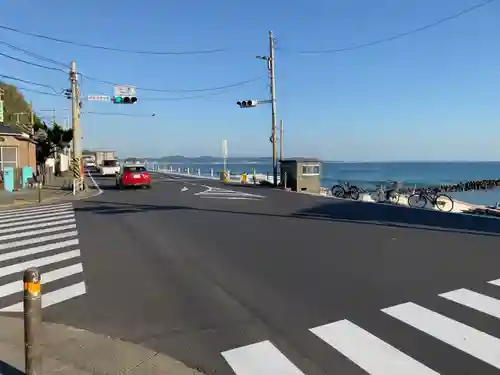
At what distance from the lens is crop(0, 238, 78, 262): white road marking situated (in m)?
8.73

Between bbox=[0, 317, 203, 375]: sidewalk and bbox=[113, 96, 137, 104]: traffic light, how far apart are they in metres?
21.9

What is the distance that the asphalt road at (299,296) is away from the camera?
417 centimetres

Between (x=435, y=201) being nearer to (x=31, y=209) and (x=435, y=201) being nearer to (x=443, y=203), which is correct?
(x=443, y=203)

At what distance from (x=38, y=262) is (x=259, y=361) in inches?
232

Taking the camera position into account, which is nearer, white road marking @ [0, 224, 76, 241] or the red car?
white road marking @ [0, 224, 76, 241]

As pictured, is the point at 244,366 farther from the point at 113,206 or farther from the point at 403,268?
the point at 113,206

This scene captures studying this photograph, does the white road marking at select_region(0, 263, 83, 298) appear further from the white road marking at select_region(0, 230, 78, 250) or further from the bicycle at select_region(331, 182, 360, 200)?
the bicycle at select_region(331, 182, 360, 200)

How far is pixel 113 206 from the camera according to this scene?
17500 millimetres

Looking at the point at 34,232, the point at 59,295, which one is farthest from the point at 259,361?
the point at 34,232

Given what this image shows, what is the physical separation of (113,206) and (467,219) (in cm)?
1335

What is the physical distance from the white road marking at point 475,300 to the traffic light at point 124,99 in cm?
2270

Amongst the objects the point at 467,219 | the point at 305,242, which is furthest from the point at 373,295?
the point at 467,219

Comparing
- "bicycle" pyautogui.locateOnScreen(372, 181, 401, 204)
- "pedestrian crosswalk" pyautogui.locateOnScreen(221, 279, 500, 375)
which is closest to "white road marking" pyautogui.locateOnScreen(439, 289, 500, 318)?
"pedestrian crosswalk" pyautogui.locateOnScreen(221, 279, 500, 375)

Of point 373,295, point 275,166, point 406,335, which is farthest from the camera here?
point 275,166
